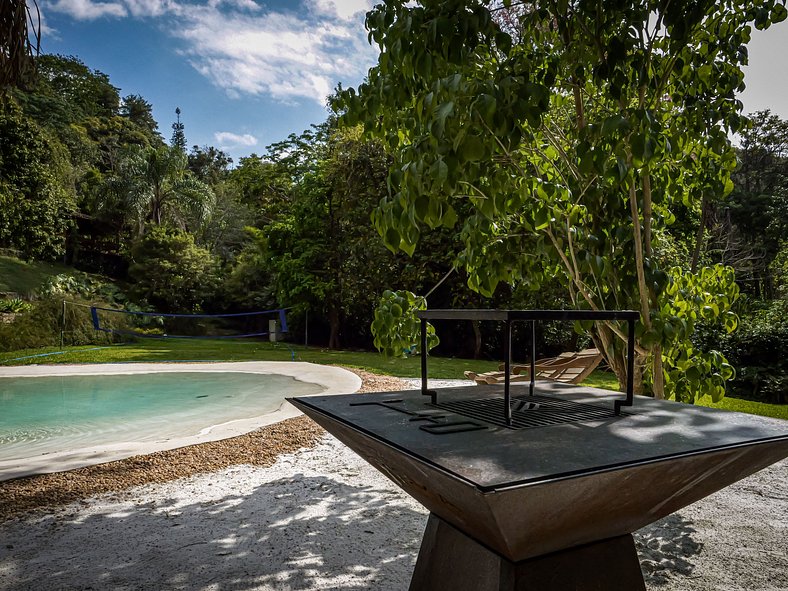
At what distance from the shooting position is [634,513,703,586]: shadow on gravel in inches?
91.7

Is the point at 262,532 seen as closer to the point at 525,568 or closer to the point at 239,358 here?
the point at 525,568

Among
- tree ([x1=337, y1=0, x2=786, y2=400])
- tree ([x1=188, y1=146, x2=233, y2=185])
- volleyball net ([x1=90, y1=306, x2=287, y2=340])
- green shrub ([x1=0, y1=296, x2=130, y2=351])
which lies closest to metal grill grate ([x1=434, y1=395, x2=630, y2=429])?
tree ([x1=337, y1=0, x2=786, y2=400])

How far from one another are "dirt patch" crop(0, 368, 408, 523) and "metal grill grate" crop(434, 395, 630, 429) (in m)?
2.46

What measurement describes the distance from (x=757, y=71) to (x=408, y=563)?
611cm

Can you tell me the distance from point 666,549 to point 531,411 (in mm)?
1412

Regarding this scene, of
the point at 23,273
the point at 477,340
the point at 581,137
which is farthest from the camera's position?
the point at 23,273

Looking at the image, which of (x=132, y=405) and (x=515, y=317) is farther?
(x=132, y=405)

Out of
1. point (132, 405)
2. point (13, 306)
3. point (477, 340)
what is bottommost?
point (132, 405)

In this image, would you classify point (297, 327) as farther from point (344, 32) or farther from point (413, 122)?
point (413, 122)

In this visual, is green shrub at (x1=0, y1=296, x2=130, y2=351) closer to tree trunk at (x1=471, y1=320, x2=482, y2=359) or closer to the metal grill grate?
tree trunk at (x1=471, y1=320, x2=482, y2=359)

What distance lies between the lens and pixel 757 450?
139 centimetres

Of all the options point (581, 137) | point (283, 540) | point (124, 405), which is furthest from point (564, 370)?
point (124, 405)

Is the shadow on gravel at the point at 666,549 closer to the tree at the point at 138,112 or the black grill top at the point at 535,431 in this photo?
the black grill top at the point at 535,431

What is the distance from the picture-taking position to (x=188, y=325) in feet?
55.4
